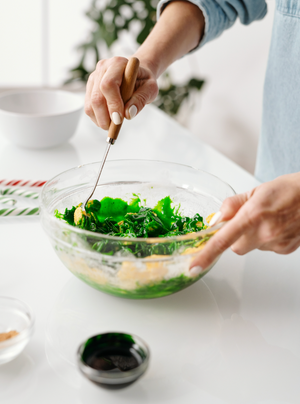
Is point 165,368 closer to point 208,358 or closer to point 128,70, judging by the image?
point 208,358

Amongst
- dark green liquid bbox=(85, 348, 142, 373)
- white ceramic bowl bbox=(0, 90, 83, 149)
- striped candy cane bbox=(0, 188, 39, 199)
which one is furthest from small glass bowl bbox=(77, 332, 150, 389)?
white ceramic bowl bbox=(0, 90, 83, 149)

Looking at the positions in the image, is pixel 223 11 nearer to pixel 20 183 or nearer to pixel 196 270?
pixel 20 183

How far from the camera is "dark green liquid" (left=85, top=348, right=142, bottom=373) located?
0.58 metres

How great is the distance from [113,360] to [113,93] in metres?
0.61

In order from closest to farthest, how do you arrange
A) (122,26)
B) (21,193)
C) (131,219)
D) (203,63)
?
1. (131,219)
2. (21,193)
3. (122,26)
4. (203,63)

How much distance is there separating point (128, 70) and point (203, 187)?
1.08 ft

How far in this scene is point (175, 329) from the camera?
2.42 ft

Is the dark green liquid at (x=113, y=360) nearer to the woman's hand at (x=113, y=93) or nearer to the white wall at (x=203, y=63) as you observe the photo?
the woman's hand at (x=113, y=93)

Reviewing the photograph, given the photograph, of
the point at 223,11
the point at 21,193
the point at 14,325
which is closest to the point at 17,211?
the point at 21,193

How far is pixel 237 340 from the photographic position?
72 cm

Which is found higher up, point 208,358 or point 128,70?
point 128,70

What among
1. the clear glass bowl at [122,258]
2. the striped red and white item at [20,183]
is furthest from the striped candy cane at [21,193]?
the clear glass bowl at [122,258]

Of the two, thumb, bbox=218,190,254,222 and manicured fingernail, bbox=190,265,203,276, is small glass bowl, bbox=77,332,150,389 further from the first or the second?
thumb, bbox=218,190,254,222

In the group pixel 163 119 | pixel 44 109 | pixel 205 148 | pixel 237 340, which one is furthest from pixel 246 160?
pixel 237 340
